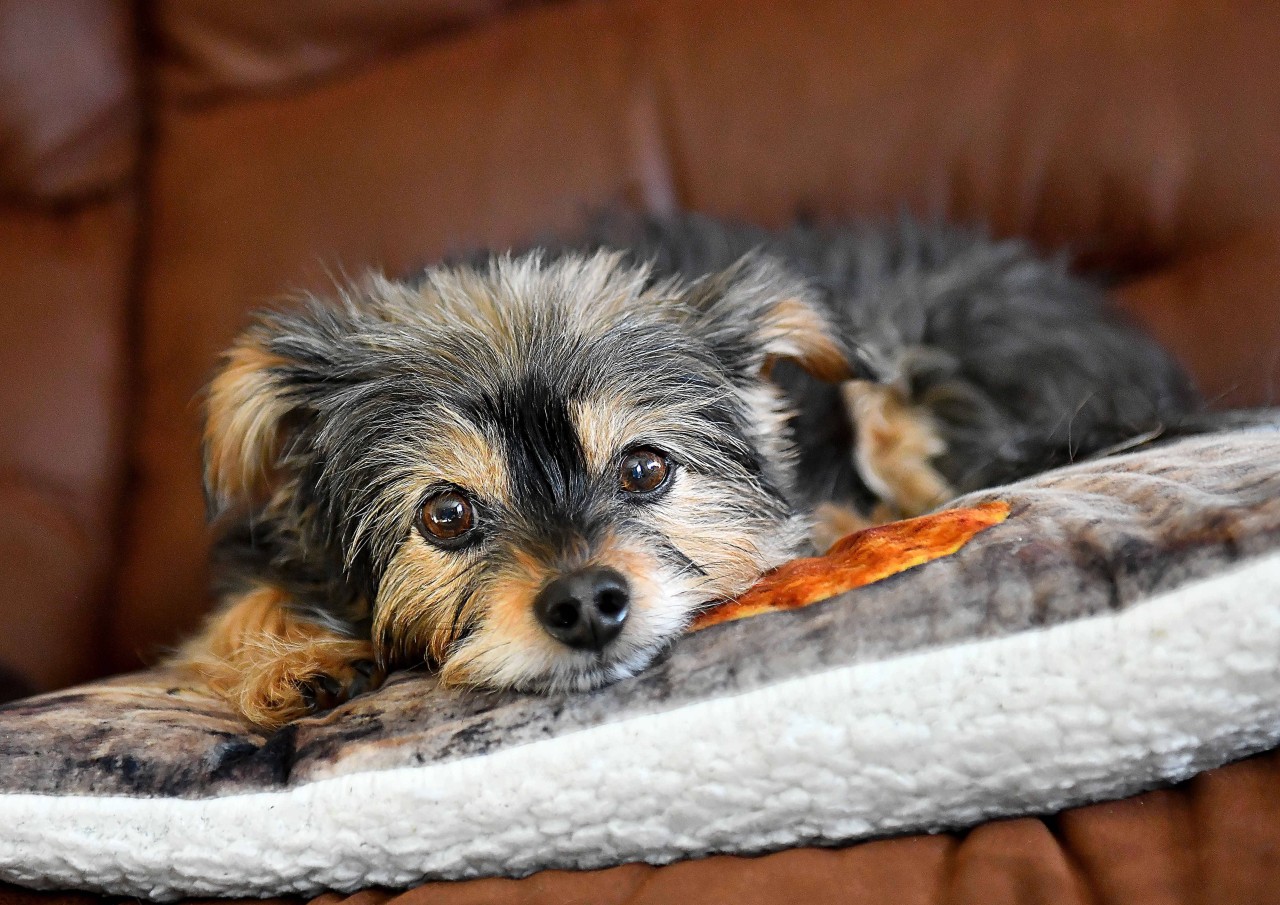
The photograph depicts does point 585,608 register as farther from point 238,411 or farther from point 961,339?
point 961,339

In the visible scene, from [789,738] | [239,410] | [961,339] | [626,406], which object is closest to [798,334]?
[626,406]

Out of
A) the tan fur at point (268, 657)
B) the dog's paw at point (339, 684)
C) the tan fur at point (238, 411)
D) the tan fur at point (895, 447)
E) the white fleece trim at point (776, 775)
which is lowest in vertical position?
the white fleece trim at point (776, 775)

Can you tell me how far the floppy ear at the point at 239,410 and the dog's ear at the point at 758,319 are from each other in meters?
0.76

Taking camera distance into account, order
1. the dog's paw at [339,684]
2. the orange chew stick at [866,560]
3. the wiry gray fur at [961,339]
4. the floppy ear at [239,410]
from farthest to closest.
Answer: the wiry gray fur at [961,339] → the floppy ear at [239,410] → the dog's paw at [339,684] → the orange chew stick at [866,560]

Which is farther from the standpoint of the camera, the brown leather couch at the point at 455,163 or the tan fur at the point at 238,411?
the brown leather couch at the point at 455,163

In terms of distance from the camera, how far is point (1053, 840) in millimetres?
1338

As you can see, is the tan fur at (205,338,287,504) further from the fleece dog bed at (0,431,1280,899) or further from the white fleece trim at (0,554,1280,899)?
the white fleece trim at (0,554,1280,899)

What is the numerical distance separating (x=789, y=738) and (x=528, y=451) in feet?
2.02

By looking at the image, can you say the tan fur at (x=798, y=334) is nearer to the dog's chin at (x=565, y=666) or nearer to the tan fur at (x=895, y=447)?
the tan fur at (x=895, y=447)

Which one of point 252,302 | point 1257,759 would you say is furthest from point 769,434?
point 252,302

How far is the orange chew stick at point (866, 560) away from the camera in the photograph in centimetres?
144

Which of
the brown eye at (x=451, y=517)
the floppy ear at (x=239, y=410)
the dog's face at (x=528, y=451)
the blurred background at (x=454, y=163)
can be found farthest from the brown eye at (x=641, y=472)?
the blurred background at (x=454, y=163)

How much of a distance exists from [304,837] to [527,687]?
35 cm

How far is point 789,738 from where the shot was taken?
1338 millimetres
